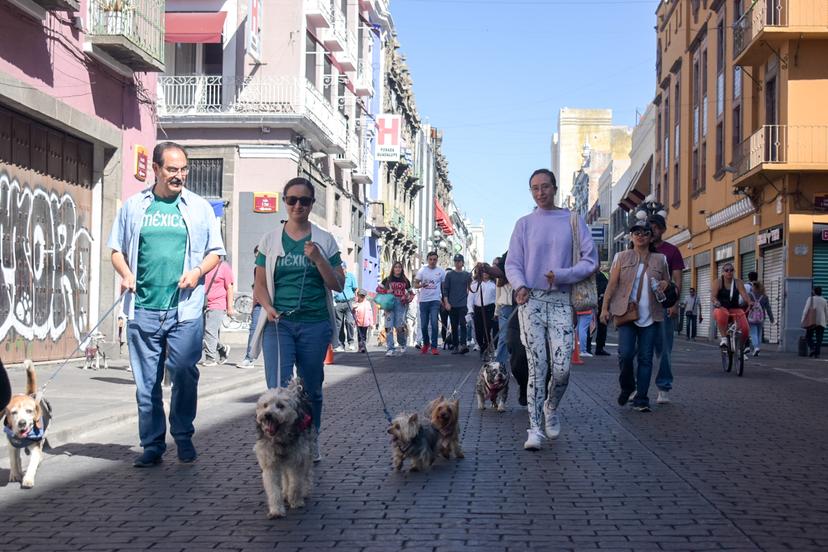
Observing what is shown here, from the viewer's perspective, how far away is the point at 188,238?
7.01 metres

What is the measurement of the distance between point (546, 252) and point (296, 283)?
6.83 feet

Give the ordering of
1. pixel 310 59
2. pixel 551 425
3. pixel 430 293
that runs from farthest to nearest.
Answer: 1. pixel 310 59
2. pixel 430 293
3. pixel 551 425

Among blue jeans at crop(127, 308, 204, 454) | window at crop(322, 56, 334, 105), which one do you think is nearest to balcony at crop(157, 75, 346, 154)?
window at crop(322, 56, 334, 105)

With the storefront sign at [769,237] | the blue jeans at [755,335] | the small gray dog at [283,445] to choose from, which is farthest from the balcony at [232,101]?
the small gray dog at [283,445]

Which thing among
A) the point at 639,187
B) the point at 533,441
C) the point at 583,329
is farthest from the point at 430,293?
the point at 639,187

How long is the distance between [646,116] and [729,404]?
49.6 meters

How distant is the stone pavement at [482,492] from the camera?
16.3ft

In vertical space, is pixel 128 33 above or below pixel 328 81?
below

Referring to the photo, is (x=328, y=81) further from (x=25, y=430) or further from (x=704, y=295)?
(x=25, y=430)

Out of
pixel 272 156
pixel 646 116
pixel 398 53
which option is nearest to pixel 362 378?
pixel 272 156

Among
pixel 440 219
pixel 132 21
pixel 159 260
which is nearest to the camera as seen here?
pixel 159 260

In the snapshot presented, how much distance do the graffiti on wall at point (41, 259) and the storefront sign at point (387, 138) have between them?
28676 mm

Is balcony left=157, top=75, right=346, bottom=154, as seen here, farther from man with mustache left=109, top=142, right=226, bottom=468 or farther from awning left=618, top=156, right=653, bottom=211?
awning left=618, top=156, right=653, bottom=211

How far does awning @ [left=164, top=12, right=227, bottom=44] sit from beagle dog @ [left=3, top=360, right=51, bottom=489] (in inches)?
796
